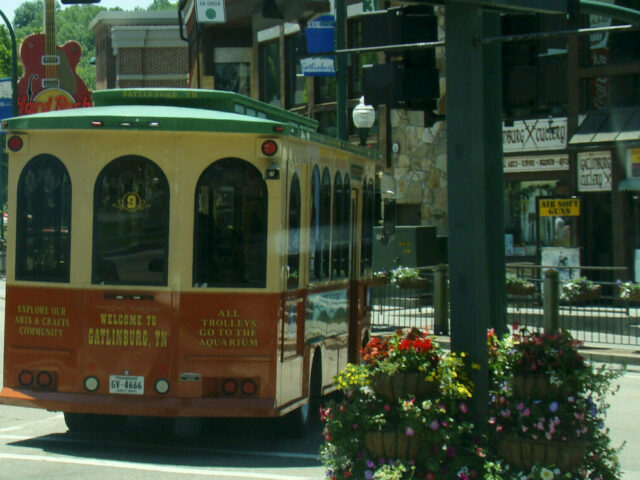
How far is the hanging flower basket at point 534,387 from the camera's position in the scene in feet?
22.7

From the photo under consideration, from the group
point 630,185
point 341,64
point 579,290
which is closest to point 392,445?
point 579,290

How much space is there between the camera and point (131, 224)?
988 cm

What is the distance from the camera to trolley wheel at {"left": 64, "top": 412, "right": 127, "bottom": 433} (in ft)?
35.7

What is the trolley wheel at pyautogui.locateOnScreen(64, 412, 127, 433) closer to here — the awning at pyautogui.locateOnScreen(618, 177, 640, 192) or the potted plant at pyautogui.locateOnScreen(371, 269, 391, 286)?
the potted plant at pyautogui.locateOnScreen(371, 269, 391, 286)

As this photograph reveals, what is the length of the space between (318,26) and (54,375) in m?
12.3

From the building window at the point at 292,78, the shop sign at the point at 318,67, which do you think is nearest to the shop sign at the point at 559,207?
the shop sign at the point at 318,67

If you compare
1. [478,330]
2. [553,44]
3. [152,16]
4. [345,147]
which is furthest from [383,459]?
[152,16]

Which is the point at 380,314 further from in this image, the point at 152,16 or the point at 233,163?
the point at 152,16

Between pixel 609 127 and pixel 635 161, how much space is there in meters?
1.07

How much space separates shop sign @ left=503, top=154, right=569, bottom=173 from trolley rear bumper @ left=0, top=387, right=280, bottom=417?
1819 cm

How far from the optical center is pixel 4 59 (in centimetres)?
7381

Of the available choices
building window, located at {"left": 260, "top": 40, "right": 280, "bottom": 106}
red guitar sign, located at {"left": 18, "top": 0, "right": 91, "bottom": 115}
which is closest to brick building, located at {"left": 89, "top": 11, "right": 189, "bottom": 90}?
red guitar sign, located at {"left": 18, "top": 0, "right": 91, "bottom": 115}

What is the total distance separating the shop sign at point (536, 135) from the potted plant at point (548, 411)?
64.9 ft

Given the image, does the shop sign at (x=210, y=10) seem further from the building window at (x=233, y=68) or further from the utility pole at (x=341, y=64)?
the utility pole at (x=341, y=64)
